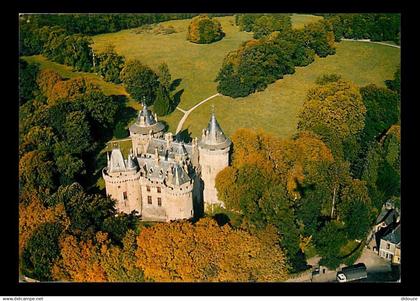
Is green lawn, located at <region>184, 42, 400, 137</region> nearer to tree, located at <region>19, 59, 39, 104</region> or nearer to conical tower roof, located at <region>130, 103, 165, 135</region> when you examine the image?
conical tower roof, located at <region>130, 103, 165, 135</region>

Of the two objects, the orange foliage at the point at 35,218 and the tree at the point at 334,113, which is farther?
the tree at the point at 334,113

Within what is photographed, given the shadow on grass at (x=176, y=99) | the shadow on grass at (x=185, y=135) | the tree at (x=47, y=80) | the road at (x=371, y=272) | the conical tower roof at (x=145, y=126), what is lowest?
the road at (x=371, y=272)

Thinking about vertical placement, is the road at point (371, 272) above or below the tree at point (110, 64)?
below

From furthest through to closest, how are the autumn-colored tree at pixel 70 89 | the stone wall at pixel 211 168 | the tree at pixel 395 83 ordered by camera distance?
the autumn-colored tree at pixel 70 89 < the tree at pixel 395 83 < the stone wall at pixel 211 168

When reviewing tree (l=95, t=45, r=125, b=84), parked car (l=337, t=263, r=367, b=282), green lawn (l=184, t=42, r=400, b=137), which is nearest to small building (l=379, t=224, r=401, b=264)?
parked car (l=337, t=263, r=367, b=282)

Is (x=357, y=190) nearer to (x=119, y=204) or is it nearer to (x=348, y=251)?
(x=348, y=251)

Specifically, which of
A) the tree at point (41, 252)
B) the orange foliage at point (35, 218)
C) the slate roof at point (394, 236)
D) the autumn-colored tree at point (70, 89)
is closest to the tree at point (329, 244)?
the slate roof at point (394, 236)

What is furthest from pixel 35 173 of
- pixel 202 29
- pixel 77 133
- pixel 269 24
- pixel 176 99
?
pixel 269 24

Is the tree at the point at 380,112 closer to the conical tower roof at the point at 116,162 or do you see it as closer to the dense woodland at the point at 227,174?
the dense woodland at the point at 227,174

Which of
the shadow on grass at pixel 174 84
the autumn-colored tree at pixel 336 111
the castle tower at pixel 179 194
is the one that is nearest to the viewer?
the castle tower at pixel 179 194
